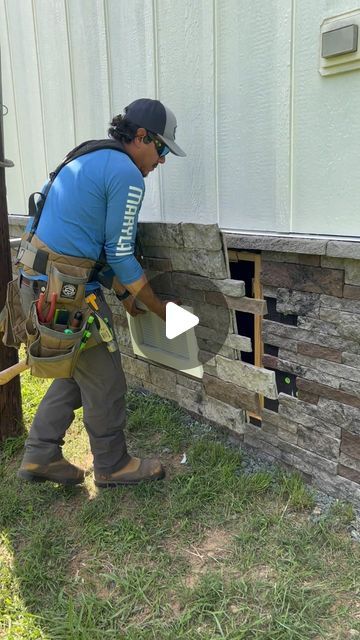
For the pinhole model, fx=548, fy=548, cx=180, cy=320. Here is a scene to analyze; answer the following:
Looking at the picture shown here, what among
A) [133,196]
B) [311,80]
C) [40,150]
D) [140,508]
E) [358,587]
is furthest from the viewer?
[40,150]

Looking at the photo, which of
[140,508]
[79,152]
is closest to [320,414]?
[140,508]

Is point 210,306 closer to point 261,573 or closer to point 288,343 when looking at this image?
point 288,343

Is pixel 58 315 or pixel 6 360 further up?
pixel 58 315

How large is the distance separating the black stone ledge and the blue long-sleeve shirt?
576mm

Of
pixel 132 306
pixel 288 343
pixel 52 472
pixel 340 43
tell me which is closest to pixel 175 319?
pixel 132 306

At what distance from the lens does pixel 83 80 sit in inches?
152

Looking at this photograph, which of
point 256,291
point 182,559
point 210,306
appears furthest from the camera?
point 210,306

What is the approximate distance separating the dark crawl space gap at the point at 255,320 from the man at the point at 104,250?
564 mm

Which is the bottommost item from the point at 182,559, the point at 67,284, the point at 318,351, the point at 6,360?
the point at 182,559

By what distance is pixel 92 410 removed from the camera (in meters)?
2.97

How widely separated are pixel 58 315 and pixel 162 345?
0.95 meters

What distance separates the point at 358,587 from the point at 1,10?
16.2 ft

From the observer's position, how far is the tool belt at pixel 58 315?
2645 mm

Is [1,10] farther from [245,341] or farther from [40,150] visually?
[245,341]
